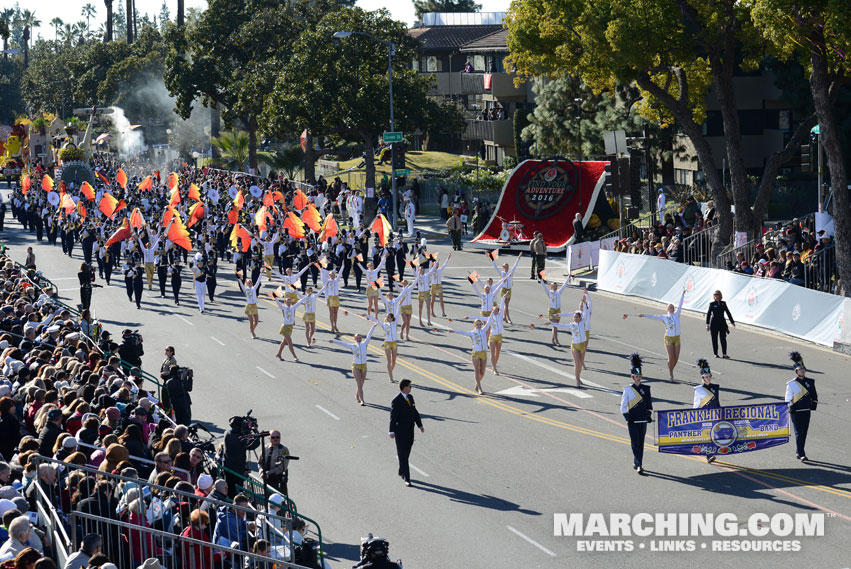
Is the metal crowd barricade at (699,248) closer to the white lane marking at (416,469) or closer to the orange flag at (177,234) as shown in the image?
the orange flag at (177,234)

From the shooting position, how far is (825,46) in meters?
25.3

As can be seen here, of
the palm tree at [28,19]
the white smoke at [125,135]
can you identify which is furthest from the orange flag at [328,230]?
the palm tree at [28,19]

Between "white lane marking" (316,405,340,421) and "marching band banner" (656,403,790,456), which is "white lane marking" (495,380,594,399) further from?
"marching band banner" (656,403,790,456)

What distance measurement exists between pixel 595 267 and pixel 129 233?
14925 mm

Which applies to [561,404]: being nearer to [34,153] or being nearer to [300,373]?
[300,373]

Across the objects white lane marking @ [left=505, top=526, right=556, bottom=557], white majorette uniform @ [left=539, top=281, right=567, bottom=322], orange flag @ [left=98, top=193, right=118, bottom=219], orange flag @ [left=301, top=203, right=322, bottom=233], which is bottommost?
white lane marking @ [left=505, top=526, right=556, bottom=557]

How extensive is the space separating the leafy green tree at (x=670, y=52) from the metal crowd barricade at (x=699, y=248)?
799 mm

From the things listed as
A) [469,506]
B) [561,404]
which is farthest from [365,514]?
[561,404]

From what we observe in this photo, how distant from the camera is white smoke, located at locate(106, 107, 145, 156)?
96062 millimetres

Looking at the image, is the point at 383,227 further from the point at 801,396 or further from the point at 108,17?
the point at 108,17

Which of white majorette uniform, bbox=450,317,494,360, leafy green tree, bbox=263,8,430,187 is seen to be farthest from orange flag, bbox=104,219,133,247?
white majorette uniform, bbox=450,317,494,360

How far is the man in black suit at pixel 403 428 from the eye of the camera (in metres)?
15.7

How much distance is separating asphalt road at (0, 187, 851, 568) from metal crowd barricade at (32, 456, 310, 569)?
260cm

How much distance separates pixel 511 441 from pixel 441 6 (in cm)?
9043
